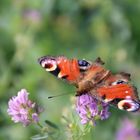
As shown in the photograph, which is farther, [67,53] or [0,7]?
[0,7]

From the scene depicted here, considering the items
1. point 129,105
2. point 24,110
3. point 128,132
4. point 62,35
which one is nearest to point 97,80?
point 129,105

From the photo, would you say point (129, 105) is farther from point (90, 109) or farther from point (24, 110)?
point (24, 110)

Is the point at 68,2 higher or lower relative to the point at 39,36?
higher

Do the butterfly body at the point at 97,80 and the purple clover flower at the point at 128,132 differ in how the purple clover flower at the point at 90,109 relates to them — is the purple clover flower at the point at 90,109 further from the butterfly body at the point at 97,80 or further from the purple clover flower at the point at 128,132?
the purple clover flower at the point at 128,132

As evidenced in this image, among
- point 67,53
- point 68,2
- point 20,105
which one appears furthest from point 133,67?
point 20,105

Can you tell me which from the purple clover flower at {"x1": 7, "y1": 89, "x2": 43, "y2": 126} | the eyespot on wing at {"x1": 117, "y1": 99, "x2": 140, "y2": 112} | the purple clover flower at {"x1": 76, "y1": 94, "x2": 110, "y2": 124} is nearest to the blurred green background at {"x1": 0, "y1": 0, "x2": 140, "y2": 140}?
the purple clover flower at {"x1": 7, "y1": 89, "x2": 43, "y2": 126}

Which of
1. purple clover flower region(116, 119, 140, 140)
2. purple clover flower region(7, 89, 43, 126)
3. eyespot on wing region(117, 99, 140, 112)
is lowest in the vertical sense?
eyespot on wing region(117, 99, 140, 112)

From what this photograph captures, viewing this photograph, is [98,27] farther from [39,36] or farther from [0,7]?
[0,7]

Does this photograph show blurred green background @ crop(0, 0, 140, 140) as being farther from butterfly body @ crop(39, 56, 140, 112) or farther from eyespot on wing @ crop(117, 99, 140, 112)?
eyespot on wing @ crop(117, 99, 140, 112)
